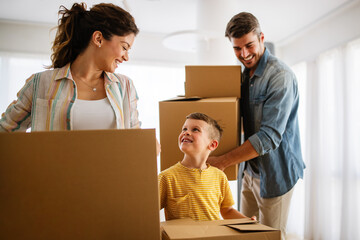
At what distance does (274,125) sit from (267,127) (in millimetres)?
34

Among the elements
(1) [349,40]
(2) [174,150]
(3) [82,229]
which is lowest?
(3) [82,229]

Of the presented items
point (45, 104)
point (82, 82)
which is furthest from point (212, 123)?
point (45, 104)

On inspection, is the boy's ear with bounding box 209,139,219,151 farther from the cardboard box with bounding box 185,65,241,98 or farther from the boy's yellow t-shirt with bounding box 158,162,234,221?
the cardboard box with bounding box 185,65,241,98

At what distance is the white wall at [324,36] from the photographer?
2.94 metres

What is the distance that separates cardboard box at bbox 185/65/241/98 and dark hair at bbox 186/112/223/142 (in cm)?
24

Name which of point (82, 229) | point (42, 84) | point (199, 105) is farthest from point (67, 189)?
point (199, 105)

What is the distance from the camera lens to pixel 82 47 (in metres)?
1.16

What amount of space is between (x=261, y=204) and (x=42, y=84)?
3.79ft

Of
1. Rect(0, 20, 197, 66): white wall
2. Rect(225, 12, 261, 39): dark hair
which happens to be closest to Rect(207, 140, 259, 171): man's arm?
Rect(225, 12, 261, 39): dark hair

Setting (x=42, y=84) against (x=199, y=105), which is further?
(x=199, y=105)

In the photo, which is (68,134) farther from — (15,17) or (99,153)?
(15,17)

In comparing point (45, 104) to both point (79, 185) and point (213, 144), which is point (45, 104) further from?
point (213, 144)

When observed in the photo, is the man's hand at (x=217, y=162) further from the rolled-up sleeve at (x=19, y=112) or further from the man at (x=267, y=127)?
the rolled-up sleeve at (x=19, y=112)

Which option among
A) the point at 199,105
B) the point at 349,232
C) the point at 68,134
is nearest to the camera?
the point at 68,134
